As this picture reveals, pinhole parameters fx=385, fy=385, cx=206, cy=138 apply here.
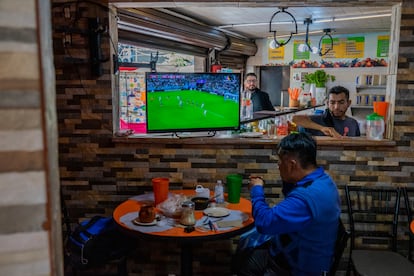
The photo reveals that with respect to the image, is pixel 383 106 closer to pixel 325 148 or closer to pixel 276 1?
pixel 325 148

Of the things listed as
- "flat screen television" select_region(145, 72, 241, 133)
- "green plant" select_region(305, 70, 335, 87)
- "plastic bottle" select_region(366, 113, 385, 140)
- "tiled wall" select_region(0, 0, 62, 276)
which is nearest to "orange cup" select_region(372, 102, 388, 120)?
"plastic bottle" select_region(366, 113, 385, 140)

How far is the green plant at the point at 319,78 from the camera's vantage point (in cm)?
796

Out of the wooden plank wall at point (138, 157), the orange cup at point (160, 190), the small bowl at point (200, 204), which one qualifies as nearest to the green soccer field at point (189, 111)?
the wooden plank wall at point (138, 157)

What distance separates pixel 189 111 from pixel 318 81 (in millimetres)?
5686

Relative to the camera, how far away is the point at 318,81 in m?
7.95

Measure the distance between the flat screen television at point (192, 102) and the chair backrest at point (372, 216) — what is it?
109 centimetres

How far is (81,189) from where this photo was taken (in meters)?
3.11

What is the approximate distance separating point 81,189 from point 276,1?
2.09 metres

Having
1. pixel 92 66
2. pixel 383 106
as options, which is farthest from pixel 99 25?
pixel 383 106

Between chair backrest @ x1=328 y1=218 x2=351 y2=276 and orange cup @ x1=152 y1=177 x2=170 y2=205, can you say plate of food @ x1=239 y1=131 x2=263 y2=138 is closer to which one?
orange cup @ x1=152 y1=177 x2=170 y2=205

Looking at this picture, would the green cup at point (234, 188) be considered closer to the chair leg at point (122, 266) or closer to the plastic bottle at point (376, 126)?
the chair leg at point (122, 266)

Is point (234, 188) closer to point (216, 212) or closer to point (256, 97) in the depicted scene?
point (216, 212)

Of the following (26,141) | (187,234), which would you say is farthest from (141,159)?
(26,141)

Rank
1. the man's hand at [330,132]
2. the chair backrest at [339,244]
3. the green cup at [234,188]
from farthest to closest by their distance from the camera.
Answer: the man's hand at [330,132] < the green cup at [234,188] < the chair backrest at [339,244]
